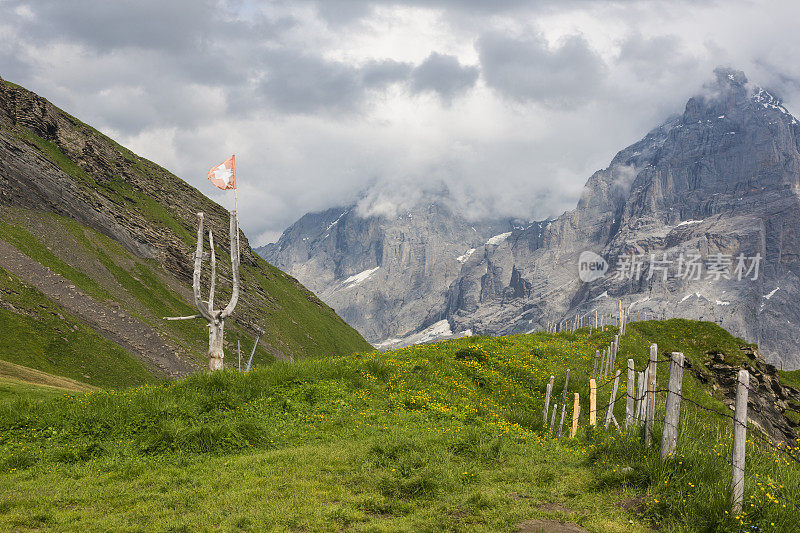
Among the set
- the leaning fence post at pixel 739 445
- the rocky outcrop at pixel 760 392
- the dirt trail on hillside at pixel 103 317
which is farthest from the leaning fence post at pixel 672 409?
the dirt trail on hillside at pixel 103 317

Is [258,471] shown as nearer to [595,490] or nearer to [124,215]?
[595,490]

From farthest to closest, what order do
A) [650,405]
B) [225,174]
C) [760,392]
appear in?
[760,392], [225,174], [650,405]

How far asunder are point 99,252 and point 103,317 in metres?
30.8

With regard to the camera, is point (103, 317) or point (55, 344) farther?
point (103, 317)

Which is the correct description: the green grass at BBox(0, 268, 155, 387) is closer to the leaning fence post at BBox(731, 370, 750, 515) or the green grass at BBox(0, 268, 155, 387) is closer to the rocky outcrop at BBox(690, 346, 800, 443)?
the rocky outcrop at BBox(690, 346, 800, 443)

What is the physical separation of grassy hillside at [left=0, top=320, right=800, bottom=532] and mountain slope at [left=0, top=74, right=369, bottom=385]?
71436mm

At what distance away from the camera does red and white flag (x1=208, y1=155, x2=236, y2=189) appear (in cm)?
2998

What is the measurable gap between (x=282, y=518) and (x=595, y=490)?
22.9 ft

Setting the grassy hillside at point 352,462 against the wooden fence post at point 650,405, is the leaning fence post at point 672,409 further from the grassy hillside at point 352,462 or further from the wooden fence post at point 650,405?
the wooden fence post at point 650,405

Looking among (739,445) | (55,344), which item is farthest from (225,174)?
(55,344)

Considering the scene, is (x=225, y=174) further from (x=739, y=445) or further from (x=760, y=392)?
(x=760, y=392)

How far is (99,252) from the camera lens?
4904 inches

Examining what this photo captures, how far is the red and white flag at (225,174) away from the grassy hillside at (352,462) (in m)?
12.0

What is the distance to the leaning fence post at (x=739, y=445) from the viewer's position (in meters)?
9.29
